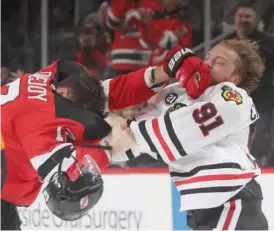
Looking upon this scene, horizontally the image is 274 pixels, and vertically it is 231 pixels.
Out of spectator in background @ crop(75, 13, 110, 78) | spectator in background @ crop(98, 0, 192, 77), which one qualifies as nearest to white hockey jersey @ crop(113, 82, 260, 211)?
spectator in background @ crop(98, 0, 192, 77)

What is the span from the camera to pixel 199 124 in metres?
1.36

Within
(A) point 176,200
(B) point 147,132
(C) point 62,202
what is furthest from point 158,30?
(C) point 62,202

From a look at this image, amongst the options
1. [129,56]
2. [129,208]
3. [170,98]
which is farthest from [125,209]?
[170,98]

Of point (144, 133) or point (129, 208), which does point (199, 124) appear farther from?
point (129, 208)

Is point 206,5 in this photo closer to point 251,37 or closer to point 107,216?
point 251,37

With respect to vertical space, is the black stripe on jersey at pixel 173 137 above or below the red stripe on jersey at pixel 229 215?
above

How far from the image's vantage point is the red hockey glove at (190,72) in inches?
55.0

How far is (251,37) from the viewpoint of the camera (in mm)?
1864

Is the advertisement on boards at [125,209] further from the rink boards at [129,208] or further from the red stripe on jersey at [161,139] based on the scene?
the red stripe on jersey at [161,139]

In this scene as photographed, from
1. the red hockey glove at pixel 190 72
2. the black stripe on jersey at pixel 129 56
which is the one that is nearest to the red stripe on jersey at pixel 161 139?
the red hockey glove at pixel 190 72

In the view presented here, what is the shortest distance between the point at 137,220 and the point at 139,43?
0.62m

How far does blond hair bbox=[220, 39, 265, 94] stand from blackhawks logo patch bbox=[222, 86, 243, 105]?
0.35 feet

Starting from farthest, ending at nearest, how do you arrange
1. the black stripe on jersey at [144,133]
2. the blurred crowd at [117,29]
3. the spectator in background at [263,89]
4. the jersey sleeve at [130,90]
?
the blurred crowd at [117,29], the spectator in background at [263,89], the jersey sleeve at [130,90], the black stripe on jersey at [144,133]

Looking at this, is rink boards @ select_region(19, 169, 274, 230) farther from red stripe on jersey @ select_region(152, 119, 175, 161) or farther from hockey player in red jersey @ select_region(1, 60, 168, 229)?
red stripe on jersey @ select_region(152, 119, 175, 161)
